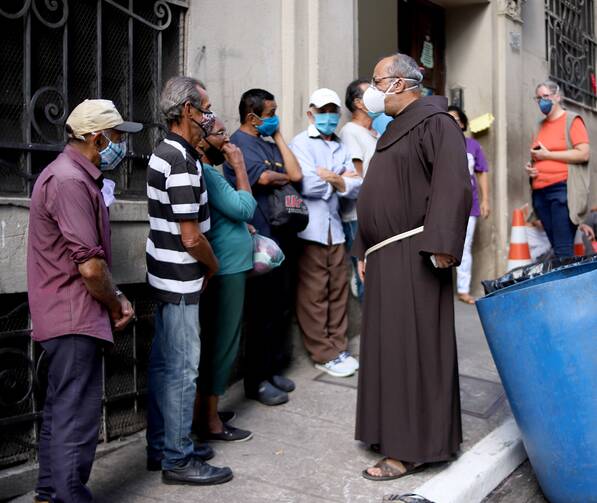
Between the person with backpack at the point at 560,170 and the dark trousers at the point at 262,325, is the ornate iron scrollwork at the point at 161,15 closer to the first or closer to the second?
the dark trousers at the point at 262,325

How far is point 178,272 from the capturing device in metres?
3.30

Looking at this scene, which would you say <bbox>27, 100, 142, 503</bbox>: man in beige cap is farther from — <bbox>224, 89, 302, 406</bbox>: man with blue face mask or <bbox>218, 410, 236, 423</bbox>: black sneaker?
<bbox>224, 89, 302, 406</bbox>: man with blue face mask

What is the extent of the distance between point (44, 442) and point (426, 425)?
5.72 feet

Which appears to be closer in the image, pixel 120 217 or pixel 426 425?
pixel 426 425

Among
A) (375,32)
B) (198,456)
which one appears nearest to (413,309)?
(198,456)

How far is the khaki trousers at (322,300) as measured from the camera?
16.4 ft

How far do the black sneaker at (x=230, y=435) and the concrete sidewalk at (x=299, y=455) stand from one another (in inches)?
1.6

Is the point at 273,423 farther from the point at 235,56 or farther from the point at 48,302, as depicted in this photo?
the point at 235,56

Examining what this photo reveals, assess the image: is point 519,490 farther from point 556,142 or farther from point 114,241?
point 556,142

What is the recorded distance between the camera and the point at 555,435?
318cm

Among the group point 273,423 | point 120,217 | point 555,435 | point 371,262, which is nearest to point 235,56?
point 120,217

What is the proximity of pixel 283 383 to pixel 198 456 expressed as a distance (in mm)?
1311

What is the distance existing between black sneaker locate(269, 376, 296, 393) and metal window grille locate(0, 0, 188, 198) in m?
1.47

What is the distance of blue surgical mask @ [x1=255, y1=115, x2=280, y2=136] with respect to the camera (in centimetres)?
448
